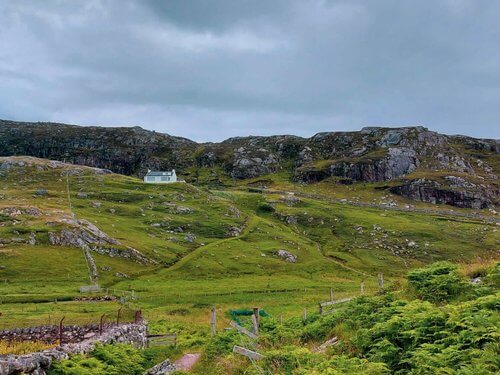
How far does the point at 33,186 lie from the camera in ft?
575

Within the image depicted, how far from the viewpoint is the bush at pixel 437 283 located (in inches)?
814

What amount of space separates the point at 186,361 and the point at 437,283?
1550 centimetres

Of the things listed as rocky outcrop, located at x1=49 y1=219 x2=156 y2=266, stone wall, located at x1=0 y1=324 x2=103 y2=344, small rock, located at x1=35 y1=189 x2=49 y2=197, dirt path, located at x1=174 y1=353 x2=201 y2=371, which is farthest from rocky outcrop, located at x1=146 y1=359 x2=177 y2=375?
small rock, located at x1=35 y1=189 x2=49 y2=197

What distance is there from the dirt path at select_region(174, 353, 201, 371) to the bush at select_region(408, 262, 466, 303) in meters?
13.2

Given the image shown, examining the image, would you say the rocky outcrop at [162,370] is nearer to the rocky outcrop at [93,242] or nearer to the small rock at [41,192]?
the rocky outcrop at [93,242]

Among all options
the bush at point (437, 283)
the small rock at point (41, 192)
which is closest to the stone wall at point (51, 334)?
the bush at point (437, 283)

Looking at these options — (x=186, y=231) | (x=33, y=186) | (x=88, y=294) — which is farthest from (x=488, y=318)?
(x=33, y=186)

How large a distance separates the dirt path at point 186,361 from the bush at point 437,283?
519 inches

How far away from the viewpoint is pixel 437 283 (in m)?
21.3

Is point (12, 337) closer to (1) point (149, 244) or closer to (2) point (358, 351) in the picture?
(2) point (358, 351)

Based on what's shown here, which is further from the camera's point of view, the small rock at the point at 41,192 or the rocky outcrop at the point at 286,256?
the small rock at the point at 41,192

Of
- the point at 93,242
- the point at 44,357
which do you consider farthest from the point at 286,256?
the point at 44,357

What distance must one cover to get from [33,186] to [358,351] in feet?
605

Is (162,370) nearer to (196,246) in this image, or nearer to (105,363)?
(105,363)
